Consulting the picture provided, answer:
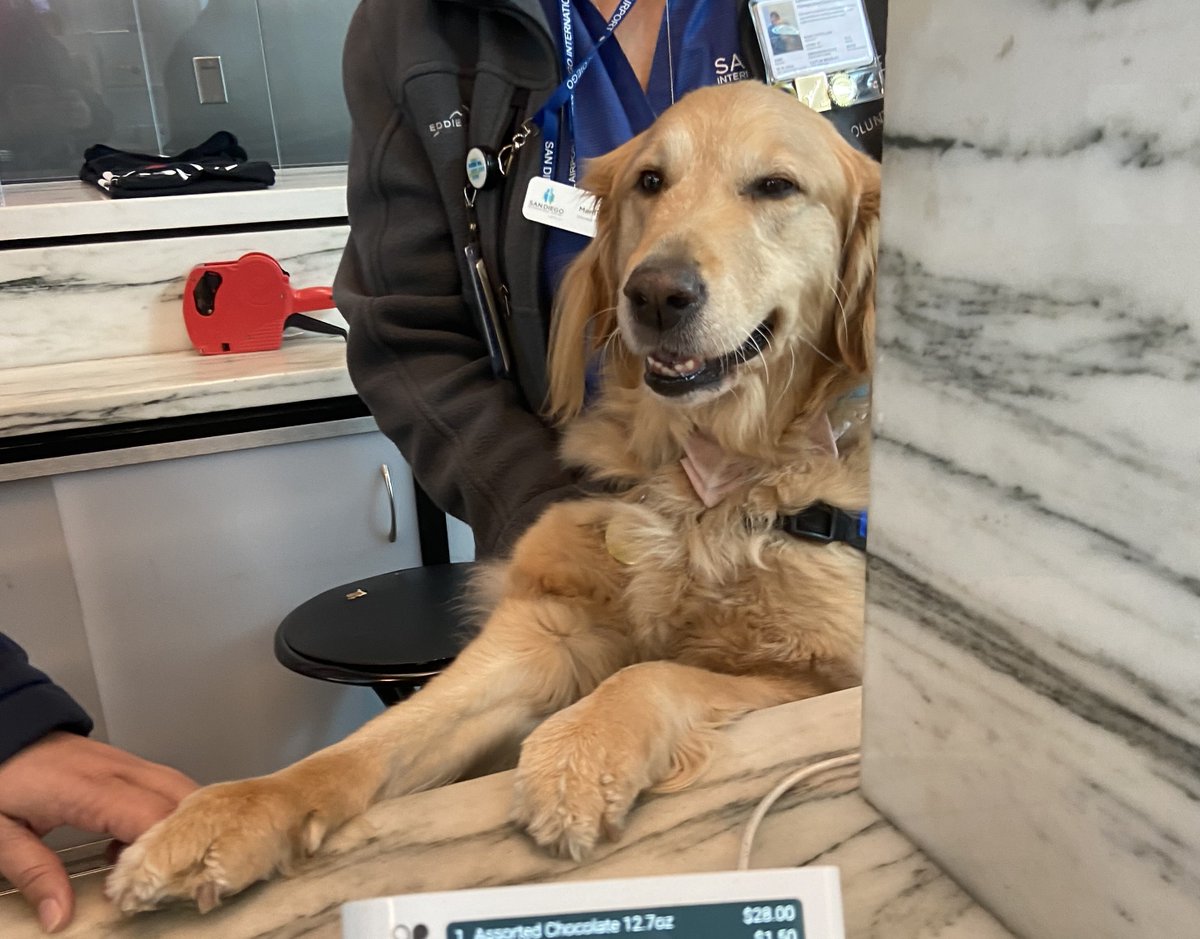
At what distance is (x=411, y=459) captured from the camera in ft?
5.00

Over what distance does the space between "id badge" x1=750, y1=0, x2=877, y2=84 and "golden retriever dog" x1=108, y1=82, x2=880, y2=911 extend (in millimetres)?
206

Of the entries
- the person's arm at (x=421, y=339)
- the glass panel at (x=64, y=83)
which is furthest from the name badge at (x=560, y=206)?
the glass panel at (x=64, y=83)

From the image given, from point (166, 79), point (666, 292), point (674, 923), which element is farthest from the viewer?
point (166, 79)

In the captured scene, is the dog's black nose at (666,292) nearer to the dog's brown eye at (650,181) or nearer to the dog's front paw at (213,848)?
the dog's brown eye at (650,181)

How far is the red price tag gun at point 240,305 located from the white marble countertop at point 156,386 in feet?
0.16

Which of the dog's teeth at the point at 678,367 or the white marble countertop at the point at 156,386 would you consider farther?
the white marble countertop at the point at 156,386

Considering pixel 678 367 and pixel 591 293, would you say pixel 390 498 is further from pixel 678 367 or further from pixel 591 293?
pixel 678 367

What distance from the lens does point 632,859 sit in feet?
1.88

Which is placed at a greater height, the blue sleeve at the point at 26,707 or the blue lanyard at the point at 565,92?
the blue lanyard at the point at 565,92

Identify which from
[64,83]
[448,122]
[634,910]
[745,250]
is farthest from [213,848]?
[64,83]

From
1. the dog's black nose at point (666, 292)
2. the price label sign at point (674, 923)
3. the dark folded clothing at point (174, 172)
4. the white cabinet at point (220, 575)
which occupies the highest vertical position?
the dark folded clothing at point (174, 172)

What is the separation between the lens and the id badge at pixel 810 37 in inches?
55.1

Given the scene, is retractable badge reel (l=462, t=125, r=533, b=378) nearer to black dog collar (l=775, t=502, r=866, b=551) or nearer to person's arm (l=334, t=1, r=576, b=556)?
person's arm (l=334, t=1, r=576, b=556)

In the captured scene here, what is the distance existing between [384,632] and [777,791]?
3.77 feet
